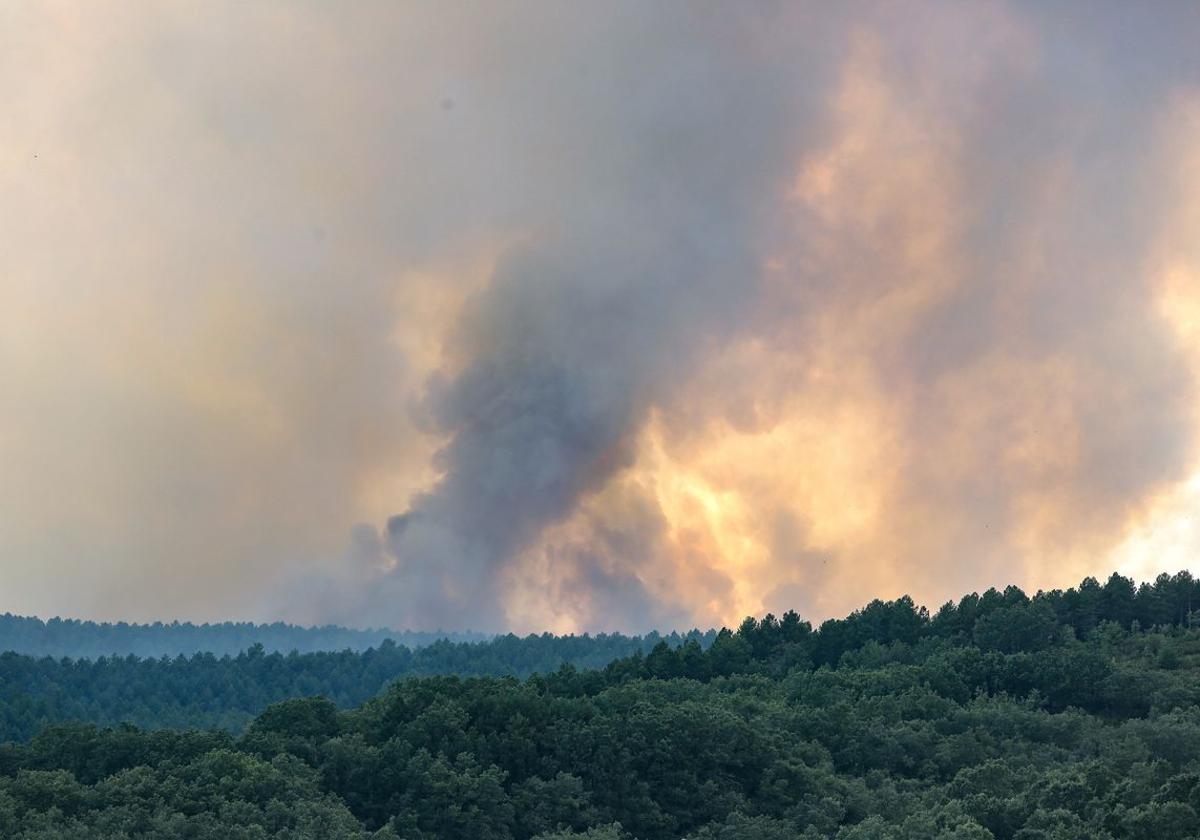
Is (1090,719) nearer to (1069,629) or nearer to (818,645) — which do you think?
(1069,629)

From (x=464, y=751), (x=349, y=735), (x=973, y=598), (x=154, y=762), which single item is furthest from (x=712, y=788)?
(x=973, y=598)

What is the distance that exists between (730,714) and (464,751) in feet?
A: 53.9

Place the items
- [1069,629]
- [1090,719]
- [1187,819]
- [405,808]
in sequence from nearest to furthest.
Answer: [1187,819]
[405,808]
[1090,719]
[1069,629]

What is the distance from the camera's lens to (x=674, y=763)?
96.9 m

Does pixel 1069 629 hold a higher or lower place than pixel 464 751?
higher

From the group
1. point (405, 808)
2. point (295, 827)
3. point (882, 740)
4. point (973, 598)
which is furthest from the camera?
point (973, 598)

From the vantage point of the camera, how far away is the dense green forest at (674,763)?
257ft

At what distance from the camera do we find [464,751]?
96625 mm

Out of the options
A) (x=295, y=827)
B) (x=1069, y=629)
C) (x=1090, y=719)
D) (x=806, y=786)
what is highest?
(x=1069, y=629)

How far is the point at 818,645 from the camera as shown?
163 metres

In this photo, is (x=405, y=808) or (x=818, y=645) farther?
(x=818, y=645)

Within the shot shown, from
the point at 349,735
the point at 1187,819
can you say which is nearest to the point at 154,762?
the point at 349,735

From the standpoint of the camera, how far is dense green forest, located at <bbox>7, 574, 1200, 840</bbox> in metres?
78.4

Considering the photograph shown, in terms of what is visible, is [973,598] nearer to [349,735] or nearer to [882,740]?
[882,740]
